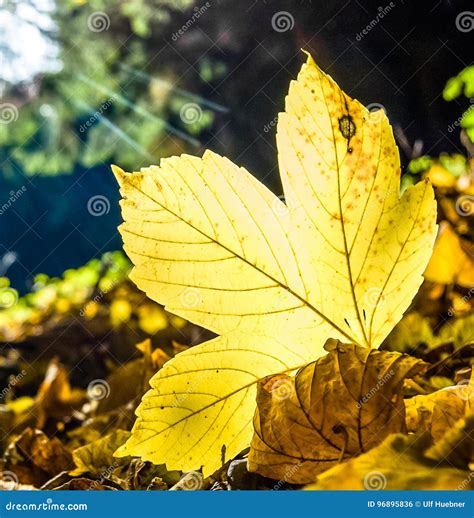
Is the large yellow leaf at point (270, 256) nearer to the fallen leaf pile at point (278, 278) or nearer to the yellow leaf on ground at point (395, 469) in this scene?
the fallen leaf pile at point (278, 278)

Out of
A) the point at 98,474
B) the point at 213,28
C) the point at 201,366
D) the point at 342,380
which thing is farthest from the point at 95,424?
the point at 213,28

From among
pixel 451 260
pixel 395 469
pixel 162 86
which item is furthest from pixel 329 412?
pixel 162 86

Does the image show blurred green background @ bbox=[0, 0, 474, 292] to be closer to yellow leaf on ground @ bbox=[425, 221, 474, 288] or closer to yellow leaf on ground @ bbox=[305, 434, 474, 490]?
yellow leaf on ground @ bbox=[425, 221, 474, 288]

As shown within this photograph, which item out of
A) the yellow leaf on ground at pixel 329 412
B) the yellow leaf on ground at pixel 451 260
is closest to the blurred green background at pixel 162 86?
the yellow leaf on ground at pixel 451 260

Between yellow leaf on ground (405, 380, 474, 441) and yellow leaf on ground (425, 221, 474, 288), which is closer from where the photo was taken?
yellow leaf on ground (405, 380, 474, 441)

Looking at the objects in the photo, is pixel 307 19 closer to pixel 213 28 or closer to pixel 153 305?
pixel 213 28

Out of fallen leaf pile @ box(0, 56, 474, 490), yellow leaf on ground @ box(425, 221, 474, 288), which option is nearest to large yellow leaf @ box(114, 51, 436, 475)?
fallen leaf pile @ box(0, 56, 474, 490)
